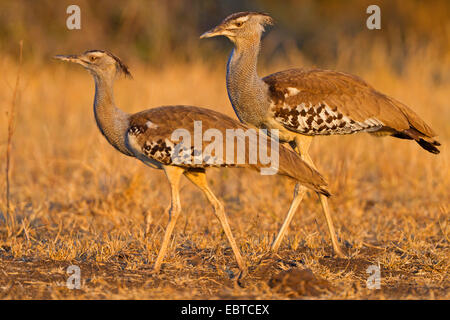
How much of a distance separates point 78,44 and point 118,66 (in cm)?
830

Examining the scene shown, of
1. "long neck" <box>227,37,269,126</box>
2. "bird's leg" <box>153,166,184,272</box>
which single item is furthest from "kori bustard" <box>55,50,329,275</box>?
"long neck" <box>227,37,269,126</box>

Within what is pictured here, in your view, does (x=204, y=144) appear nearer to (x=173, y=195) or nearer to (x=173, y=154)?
(x=173, y=154)

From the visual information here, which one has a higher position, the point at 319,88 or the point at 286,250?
the point at 319,88

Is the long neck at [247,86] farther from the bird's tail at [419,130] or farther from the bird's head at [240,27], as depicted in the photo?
the bird's tail at [419,130]

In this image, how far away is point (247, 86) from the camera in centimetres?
488

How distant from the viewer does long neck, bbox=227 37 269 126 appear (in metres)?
4.89

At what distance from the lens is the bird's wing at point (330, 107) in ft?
16.1

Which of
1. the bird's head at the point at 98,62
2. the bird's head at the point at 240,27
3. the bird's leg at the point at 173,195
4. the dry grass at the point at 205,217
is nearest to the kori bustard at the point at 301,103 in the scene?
the bird's head at the point at 240,27

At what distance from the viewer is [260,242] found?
16.4 feet

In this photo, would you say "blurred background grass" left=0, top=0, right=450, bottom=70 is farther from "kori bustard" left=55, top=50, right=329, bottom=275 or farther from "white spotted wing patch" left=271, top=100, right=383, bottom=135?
"kori bustard" left=55, top=50, right=329, bottom=275

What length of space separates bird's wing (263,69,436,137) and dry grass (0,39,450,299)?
813mm

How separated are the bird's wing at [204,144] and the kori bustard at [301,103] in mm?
539

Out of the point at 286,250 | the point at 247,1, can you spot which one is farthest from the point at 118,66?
the point at 247,1
